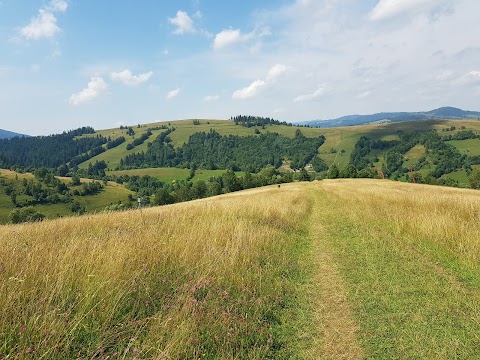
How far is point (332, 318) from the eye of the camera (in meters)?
5.66

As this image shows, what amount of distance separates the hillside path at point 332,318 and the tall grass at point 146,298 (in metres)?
0.45

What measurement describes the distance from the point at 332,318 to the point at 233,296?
1924 mm

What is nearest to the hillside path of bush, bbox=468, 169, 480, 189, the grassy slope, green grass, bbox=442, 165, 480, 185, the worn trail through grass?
the worn trail through grass

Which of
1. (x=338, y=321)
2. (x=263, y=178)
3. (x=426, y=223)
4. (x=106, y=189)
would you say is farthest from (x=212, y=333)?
(x=106, y=189)

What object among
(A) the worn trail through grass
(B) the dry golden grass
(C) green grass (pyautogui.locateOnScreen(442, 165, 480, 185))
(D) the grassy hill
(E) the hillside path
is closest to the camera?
(D) the grassy hill

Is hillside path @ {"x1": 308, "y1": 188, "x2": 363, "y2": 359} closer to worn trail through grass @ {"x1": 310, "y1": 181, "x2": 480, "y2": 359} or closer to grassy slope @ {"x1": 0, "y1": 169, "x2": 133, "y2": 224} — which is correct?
worn trail through grass @ {"x1": 310, "y1": 181, "x2": 480, "y2": 359}

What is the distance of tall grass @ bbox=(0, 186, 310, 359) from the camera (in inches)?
160

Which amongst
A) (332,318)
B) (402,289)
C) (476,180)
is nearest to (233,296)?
(332,318)

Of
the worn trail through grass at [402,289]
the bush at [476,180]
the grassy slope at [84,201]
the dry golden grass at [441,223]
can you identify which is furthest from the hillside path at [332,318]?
the grassy slope at [84,201]

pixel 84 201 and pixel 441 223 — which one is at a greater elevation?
pixel 441 223

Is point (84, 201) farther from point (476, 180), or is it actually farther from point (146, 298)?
point (146, 298)

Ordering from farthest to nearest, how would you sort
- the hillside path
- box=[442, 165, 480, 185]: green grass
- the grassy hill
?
box=[442, 165, 480, 185]: green grass → the hillside path → the grassy hill

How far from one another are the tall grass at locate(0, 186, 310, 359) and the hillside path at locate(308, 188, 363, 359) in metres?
0.45

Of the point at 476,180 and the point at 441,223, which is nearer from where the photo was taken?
the point at 441,223
